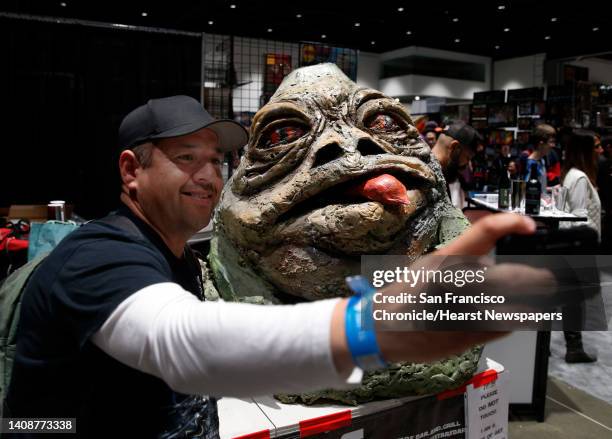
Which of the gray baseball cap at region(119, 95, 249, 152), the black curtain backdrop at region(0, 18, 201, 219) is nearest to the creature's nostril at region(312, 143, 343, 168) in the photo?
the gray baseball cap at region(119, 95, 249, 152)

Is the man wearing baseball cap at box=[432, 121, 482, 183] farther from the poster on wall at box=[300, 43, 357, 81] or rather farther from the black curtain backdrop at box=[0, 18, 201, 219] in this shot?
the black curtain backdrop at box=[0, 18, 201, 219]

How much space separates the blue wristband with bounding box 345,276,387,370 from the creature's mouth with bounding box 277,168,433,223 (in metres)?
0.93

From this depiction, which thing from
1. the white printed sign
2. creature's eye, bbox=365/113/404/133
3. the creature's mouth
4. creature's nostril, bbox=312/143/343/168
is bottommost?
the white printed sign

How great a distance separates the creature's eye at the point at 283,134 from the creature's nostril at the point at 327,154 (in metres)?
0.13

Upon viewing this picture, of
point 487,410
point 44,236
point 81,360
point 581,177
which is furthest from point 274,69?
point 81,360

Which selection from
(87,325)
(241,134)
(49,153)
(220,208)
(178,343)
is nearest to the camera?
(178,343)

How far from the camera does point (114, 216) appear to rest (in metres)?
1.07

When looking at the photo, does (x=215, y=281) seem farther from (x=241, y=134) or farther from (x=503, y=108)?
(x=503, y=108)

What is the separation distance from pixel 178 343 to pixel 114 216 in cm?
45

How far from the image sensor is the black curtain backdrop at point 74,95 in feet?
12.2

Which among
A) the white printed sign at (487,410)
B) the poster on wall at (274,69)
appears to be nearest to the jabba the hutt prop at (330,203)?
the white printed sign at (487,410)

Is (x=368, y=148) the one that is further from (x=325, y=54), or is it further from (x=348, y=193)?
(x=325, y=54)

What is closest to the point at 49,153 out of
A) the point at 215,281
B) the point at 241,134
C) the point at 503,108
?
the point at 215,281

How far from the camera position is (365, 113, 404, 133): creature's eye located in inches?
71.4
